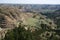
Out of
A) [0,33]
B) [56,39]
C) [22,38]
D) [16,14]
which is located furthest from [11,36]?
[16,14]

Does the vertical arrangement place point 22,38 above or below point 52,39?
above

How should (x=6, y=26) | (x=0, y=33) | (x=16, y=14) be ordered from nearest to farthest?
1. (x=0, y=33)
2. (x=6, y=26)
3. (x=16, y=14)

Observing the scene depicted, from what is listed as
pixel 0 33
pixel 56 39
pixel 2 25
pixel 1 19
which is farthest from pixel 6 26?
pixel 56 39

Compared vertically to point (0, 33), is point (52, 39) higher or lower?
lower

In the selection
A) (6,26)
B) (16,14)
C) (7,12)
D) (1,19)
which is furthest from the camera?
(16,14)

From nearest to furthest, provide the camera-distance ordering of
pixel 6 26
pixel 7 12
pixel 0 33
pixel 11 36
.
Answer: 1. pixel 11 36
2. pixel 0 33
3. pixel 6 26
4. pixel 7 12

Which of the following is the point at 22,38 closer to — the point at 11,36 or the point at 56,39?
the point at 11,36

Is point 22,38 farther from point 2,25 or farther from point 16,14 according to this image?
point 16,14

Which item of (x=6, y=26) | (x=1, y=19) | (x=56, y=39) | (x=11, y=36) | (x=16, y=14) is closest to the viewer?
(x=11, y=36)

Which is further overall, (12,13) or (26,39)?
(12,13)
